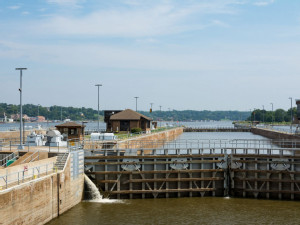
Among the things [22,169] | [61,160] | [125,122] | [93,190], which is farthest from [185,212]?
[125,122]

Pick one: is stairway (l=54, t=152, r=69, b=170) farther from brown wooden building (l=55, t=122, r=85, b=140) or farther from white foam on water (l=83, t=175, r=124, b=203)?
brown wooden building (l=55, t=122, r=85, b=140)

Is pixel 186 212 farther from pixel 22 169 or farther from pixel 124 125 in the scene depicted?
pixel 124 125

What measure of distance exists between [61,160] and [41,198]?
19.2ft

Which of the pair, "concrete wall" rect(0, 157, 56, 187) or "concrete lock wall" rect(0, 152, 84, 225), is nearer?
"concrete lock wall" rect(0, 152, 84, 225)

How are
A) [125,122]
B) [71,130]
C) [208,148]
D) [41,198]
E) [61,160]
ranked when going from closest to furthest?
[41,198]
[61,160]
[208,148]
[71,130]
[125,122]

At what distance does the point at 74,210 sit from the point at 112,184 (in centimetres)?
548

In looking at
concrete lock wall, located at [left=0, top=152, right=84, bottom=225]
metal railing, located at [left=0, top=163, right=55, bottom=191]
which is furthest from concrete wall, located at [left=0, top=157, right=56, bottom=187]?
concrete lock wall, located at [left=0, top=152, right=84, bottom=225]

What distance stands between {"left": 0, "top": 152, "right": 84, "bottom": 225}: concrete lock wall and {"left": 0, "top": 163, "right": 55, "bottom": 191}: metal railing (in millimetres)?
767

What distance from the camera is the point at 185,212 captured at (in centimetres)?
3247

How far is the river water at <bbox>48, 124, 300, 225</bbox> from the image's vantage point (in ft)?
98.9

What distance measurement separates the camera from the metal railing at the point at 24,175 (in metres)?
25.2

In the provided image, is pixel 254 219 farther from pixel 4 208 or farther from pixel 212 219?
pixel 4 208

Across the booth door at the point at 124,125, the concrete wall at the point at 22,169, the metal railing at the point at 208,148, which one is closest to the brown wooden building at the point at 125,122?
the booth door at the point at 124,125

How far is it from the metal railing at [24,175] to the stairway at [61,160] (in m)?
0.46
